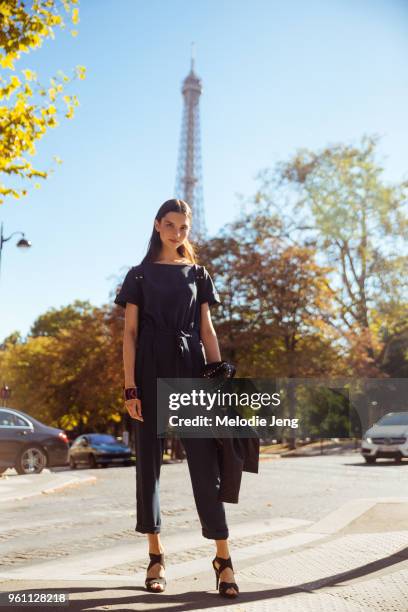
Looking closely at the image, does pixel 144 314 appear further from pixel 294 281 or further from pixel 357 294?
pixel 357 294

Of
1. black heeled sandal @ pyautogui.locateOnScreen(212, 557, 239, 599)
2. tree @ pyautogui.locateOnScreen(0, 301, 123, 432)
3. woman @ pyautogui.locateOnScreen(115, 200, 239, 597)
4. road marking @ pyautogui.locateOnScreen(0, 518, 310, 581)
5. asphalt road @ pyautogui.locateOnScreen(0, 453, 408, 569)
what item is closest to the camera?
black heeled sandal @ pyautogui.locateOnScreen(212, 557, 239, 599)

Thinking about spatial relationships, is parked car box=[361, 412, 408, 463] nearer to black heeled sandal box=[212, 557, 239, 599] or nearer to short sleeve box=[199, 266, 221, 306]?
short sleeve box=[199, 266, 221, 306]

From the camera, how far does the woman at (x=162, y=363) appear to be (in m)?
3.76

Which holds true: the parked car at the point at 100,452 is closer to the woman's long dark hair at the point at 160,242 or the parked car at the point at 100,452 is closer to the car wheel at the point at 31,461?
the car wheel at the point at 31,461

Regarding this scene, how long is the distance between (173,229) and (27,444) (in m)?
13.1

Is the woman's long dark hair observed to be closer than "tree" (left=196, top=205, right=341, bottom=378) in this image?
Yes

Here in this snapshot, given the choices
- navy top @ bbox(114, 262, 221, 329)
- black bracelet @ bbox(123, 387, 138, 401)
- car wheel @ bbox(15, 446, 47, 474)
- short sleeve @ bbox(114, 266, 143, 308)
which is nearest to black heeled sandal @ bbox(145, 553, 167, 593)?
black bracelet @ bbox(123, 387, 138, 401)

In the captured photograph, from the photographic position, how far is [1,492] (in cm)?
1060

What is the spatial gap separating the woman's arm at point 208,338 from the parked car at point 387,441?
11.6 metres

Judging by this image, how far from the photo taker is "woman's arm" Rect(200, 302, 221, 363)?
4.05 meters

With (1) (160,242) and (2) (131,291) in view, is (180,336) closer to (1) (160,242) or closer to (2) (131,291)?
(2) (131,291)

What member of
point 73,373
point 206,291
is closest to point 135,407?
point 206,291

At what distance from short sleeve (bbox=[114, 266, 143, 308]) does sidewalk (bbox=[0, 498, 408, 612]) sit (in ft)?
4.81

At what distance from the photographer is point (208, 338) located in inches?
160
